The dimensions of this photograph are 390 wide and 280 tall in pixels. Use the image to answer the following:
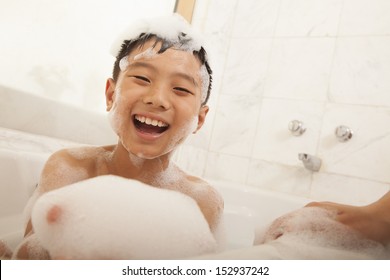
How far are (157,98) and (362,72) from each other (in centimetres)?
86

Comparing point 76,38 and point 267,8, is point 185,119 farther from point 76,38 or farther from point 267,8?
point 267,8

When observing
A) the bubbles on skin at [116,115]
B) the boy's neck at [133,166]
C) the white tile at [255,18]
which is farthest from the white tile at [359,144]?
the bubbles on skin at [116,115]

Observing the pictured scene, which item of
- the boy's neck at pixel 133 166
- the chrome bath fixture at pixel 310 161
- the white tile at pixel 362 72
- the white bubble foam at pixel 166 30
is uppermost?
the white tile at pixel 362 72

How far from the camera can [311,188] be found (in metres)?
1.36

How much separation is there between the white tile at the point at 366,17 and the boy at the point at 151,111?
706 mm

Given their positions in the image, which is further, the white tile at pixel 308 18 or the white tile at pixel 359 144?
the white tile at pixel 308 18

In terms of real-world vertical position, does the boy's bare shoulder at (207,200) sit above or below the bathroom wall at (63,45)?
below

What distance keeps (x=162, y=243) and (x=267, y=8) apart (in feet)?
4.24

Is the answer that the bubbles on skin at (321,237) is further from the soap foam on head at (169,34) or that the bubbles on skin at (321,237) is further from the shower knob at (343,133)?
the shower knob at (343,133)

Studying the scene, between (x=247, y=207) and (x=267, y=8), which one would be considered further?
(x=267, y=8)

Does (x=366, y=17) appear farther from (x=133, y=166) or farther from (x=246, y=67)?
(x=133, y=166)

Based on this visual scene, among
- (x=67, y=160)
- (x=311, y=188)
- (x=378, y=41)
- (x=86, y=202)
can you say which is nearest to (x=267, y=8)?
(x=378, y=41)

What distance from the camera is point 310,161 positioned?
1.32 metres

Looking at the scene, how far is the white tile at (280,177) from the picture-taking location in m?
1.38
